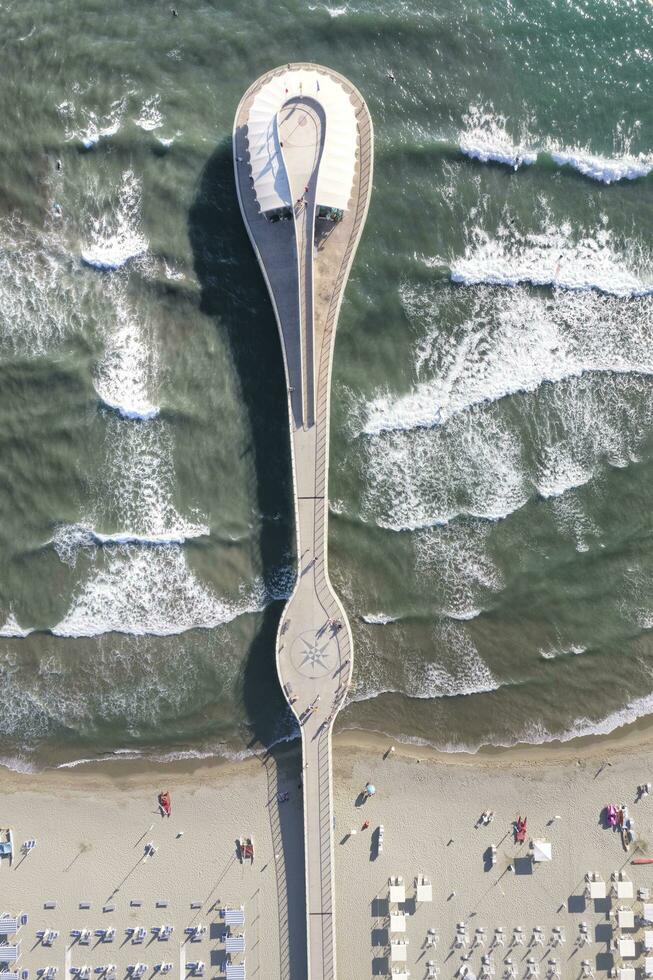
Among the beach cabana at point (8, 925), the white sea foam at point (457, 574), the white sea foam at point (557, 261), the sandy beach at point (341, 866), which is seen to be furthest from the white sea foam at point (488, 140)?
the beach cabana at point (8, 925)

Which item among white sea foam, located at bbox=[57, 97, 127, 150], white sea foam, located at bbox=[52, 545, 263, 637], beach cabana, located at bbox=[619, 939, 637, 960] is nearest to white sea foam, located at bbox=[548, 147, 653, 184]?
white sea foam, located at bbox=[57, 97, 127, 150]

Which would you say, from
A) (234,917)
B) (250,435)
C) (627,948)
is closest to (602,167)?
(250,435)

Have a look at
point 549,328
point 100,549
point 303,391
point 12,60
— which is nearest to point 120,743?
point 100,549

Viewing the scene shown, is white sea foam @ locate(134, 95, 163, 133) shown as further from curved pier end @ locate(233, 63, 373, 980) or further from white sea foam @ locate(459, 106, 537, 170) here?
white sea foam @ locate(459, 106, 537, 170)

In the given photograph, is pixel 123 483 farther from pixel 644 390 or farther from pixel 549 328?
pixel 644 390

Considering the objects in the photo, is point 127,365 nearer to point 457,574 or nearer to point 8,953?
point 457,574

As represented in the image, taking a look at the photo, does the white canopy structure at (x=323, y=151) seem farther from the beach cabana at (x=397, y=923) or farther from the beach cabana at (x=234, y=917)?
the beach cabana at (x=397, y=923)

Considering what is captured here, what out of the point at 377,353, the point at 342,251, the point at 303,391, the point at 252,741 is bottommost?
the point at 252,741

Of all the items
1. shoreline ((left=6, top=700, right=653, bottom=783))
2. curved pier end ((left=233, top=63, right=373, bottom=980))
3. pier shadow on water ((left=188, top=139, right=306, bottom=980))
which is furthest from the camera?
shoreline ((left=6, top=700, right=653, bottom=783))
